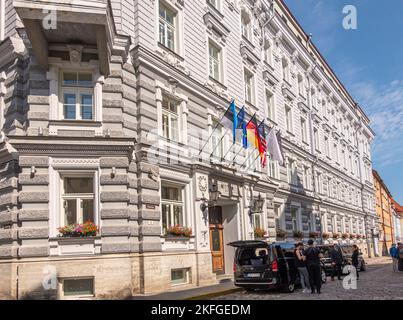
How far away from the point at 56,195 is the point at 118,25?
6299 millimetres

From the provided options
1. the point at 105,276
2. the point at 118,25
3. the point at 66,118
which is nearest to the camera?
the point at 105,276

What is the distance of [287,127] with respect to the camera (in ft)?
108

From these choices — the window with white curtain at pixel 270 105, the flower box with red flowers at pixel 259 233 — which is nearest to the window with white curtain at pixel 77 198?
the flower box with red flowers at pixel 259 233

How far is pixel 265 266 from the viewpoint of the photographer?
16609 mm

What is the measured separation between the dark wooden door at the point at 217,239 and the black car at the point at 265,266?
14.5 feet

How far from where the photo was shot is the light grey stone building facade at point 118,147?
46.9 ft

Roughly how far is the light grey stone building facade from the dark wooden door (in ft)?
0.30

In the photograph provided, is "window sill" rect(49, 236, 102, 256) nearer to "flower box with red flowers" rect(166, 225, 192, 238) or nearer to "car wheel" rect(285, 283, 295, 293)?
"flower box with red flowers" rect(166, 225, 192, 238)

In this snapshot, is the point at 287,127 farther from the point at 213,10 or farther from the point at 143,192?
the point at 143,192

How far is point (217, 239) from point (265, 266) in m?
5.88

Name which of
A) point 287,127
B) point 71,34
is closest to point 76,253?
point 71,34

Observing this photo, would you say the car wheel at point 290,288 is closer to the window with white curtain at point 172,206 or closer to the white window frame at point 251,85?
the window with white curtain at point 172,206

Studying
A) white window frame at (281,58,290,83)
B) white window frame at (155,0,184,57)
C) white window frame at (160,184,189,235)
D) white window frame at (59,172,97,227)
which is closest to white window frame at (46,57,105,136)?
white window frame at (59,172,97,227)
